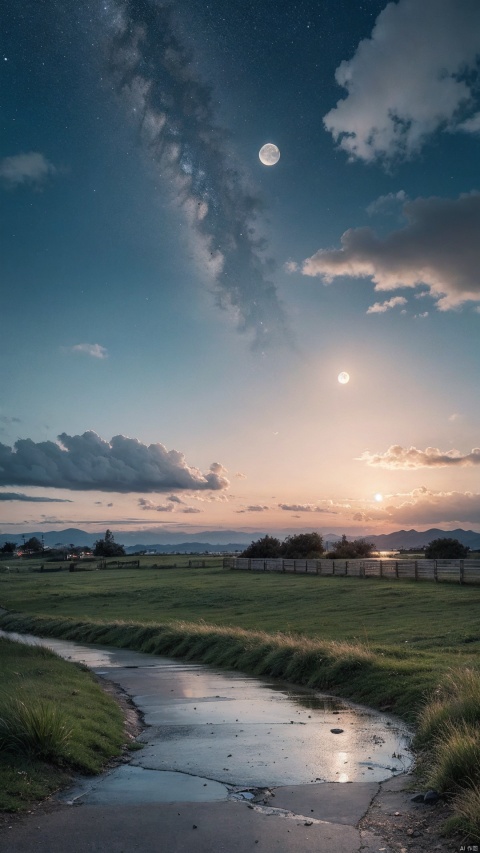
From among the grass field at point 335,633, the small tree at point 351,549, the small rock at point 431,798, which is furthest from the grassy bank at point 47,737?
the small tree at point 351,549

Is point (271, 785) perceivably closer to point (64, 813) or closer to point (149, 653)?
point (64, 813)

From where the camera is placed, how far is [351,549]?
3799 inches

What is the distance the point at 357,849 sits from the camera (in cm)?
788

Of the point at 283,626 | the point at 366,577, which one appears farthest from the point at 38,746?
the point at 366,577

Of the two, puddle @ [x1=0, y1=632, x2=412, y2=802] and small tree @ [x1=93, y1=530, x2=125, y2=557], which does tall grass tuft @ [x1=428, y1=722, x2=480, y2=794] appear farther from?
small tree @ [x1=93, y1=530, x2=125, y2=557]

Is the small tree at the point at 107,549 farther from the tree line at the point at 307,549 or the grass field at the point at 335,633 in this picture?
the grass field at the point at 335,633

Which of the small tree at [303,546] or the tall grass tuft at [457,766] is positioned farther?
the small tree at [303,546]

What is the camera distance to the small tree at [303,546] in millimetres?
97188

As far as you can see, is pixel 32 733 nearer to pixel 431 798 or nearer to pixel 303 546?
pixel 431 798

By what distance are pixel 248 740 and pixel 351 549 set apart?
8533cm

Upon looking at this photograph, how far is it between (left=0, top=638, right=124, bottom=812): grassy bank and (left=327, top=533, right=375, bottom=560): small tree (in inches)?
3120

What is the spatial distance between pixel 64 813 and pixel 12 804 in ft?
2.23

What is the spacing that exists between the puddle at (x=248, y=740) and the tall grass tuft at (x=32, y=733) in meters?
0.95

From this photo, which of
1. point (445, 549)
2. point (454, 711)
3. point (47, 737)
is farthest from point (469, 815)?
point (445, 549)
